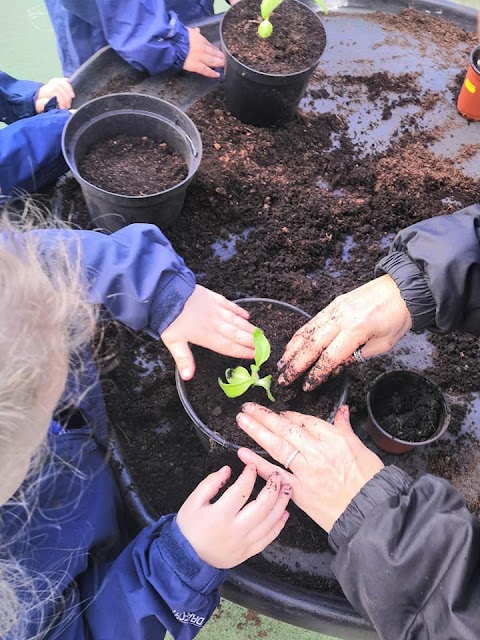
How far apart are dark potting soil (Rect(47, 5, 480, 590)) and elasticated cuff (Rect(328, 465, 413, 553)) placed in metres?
0.18

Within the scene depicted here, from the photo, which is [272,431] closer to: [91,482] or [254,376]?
[254,376]

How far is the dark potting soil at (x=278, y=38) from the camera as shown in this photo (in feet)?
5.12

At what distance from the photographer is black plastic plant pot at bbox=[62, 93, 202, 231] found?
1296mm

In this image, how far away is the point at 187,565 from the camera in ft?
3.03

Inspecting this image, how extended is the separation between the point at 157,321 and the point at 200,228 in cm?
43

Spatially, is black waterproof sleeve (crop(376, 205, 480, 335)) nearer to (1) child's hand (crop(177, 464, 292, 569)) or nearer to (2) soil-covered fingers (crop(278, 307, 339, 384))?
(2) soil-covered fingers (crop(278, 307, 339, 384))

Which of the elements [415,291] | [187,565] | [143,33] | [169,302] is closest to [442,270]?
[415,291]

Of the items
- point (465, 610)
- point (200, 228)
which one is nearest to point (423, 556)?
point (465, 610)

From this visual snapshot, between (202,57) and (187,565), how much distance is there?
133 cm

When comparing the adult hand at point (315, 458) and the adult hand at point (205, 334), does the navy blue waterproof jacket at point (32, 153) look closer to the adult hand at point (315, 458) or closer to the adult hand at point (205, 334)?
the adult hand at point (205, 334)

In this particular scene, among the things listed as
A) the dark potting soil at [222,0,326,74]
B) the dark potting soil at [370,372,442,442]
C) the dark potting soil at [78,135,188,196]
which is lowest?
the dark potting soil at [370,372,442,442]

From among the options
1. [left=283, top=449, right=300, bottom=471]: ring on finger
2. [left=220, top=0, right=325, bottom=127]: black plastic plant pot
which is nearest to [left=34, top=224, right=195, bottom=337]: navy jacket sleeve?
[left=283, top=449, right=300, bottom=471]: ring on finger

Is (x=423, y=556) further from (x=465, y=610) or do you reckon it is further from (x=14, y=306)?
(x=14, y=306)

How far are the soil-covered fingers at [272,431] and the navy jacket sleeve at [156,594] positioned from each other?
0.20 metres
